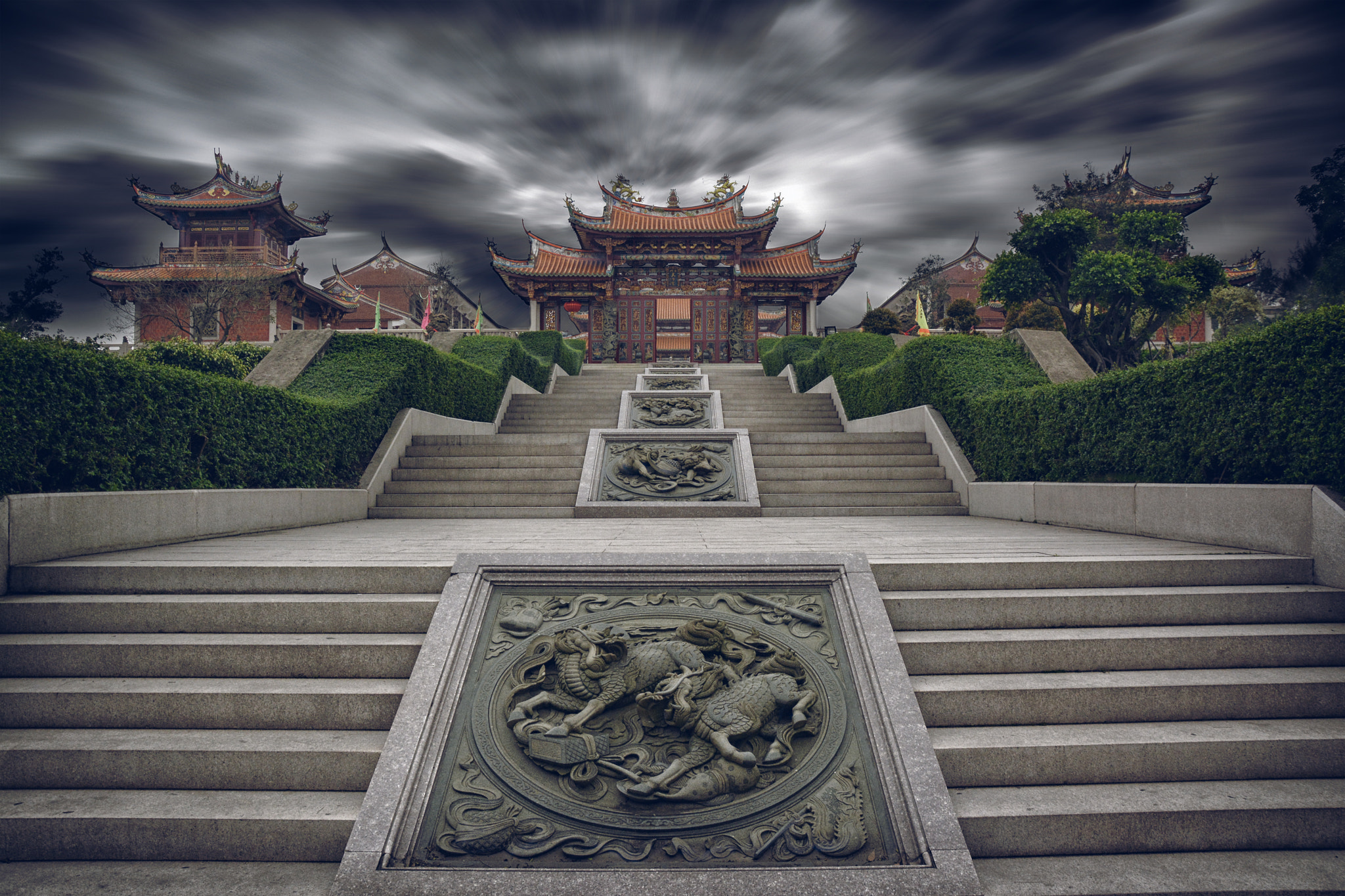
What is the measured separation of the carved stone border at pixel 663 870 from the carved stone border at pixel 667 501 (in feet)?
9.80

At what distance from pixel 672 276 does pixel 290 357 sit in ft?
63.0

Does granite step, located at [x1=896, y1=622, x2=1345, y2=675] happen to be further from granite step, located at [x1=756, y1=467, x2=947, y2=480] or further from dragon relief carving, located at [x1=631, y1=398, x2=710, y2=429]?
dragon relief carving, located at [x1=631, y1=398, x2=710, y2=429]

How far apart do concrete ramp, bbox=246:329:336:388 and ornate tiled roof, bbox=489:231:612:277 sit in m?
17.1

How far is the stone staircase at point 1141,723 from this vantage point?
7.86 feet

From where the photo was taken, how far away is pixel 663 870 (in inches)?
84.2

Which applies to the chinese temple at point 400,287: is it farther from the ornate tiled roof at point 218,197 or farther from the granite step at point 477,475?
the granite step at point 477,475

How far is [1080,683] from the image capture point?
292 centimetres

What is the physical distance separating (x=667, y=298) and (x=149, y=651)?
2372 centimetres

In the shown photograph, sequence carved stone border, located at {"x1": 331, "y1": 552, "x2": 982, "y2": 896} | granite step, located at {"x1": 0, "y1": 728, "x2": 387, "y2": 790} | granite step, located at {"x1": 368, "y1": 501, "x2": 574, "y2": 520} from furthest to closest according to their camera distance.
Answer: granite step, located at {"x1": 368, "y1": 501, "x2": 574, "y2": 520}, granite step, located at {"x1": 0, "y1": 728, "x2": 387, "y2": 790}, carved stone border, located at {"x1": 331, "y1": 552, "x2": 982, "y2": 896}

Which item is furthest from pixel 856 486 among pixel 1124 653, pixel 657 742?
pixel 657 742

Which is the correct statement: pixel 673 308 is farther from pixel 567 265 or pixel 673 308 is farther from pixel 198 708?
pixel 198 708

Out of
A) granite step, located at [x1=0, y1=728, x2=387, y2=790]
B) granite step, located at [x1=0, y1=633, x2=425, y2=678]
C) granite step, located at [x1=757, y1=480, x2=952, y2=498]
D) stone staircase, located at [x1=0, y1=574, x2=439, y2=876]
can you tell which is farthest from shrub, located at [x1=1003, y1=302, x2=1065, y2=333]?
granite step, located at [x1=0, y1=728, x2=387, y2=790]

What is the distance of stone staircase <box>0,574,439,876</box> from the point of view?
7.96 ft

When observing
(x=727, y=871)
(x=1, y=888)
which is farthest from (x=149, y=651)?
(x=727, y=871)
